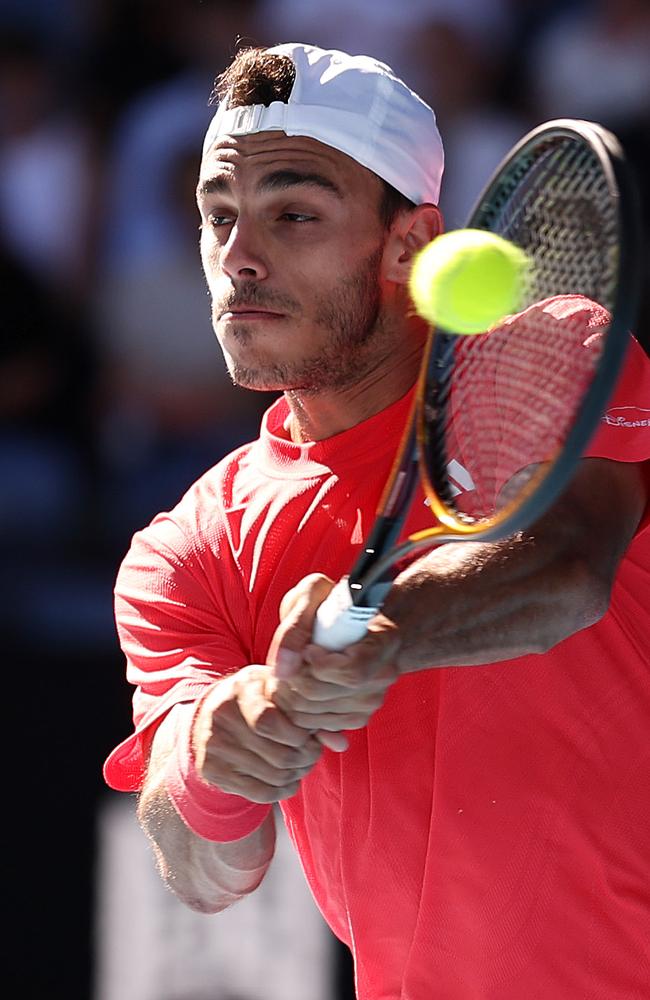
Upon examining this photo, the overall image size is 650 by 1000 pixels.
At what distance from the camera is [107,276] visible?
580 cm

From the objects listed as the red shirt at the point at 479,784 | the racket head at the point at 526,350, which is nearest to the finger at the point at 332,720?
the racket head at the point at 526,350

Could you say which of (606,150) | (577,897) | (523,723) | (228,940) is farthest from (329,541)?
(228,940)

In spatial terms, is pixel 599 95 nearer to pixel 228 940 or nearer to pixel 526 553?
pixel 228 940

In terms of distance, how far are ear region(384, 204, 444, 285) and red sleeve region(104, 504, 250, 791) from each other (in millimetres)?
604

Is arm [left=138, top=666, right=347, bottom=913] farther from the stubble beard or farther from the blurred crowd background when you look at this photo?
the blurred crowd background

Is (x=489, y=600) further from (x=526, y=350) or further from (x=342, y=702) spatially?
(x=526, y=350)

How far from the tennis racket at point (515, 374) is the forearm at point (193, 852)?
66 cm

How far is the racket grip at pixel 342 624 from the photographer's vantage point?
2.13 metres

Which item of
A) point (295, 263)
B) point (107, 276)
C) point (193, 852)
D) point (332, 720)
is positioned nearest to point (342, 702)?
point (332, 720)

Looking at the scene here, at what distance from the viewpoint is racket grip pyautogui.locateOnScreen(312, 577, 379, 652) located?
6.99ft

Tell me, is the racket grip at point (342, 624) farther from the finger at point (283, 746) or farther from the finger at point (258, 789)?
the finger at point (258, 789)

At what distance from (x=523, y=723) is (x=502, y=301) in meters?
0.81

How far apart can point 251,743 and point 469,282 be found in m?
0.74

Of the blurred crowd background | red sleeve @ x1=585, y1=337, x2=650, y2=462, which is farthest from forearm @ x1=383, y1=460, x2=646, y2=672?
the blurred crowd background
